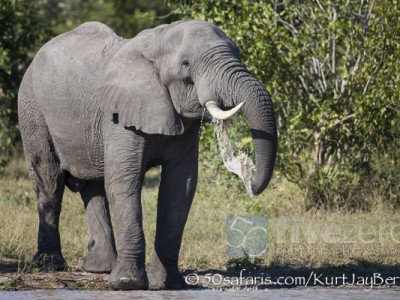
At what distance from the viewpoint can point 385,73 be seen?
1330 cm

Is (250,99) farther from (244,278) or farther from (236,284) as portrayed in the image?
(244,278)

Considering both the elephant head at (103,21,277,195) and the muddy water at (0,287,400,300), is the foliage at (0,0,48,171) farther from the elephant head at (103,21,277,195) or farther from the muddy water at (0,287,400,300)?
the muddy water at (0,287,400,300)

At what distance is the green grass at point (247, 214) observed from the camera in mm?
10875

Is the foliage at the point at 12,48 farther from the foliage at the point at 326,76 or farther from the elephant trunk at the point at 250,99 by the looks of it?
the elephant trunk at the point at 250,99

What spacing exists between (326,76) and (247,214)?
2.07m

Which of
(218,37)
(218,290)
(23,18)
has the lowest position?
(218,290)

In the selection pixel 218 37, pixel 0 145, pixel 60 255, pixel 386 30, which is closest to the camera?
pixel 218 37

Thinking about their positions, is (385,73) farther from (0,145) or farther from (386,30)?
(0,145)

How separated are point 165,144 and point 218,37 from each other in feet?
3.12

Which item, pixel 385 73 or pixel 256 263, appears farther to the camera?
pixel 385 73

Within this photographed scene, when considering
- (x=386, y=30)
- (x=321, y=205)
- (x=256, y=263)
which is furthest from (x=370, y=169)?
(x=256, y=263)

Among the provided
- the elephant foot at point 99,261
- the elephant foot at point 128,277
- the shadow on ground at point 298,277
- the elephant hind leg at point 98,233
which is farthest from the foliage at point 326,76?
the elephant foot at point 128,277

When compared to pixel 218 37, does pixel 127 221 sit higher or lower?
lower

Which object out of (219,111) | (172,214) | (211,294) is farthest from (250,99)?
(211,294)
